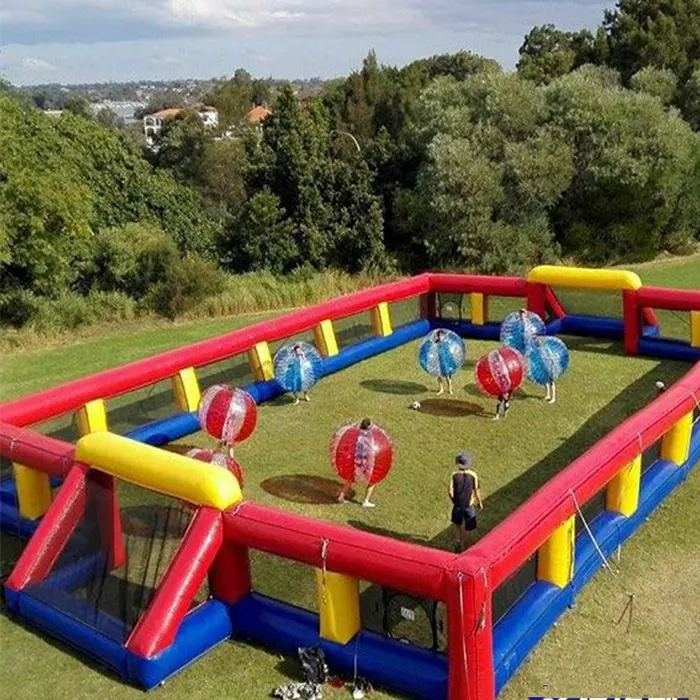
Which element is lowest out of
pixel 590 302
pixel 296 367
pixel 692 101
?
pixel 590 302

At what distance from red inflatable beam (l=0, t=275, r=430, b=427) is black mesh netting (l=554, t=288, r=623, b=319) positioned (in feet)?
9.70

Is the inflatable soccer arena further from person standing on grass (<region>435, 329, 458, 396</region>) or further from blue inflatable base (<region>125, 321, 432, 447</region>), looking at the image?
person standing on grass (<region>435, 329, 458, 396</region>)

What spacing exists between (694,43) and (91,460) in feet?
117

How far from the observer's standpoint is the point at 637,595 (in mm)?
8133

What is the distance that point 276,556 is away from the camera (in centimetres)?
743

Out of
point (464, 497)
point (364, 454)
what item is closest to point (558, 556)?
point (464, 497)

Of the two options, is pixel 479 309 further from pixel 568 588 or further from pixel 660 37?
pixel 660 37

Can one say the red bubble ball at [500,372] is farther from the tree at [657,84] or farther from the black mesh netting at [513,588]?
the tree at [657,84]

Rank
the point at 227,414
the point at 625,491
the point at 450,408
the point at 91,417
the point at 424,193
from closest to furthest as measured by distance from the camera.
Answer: the point at 625,491 → the point at 227,414 → the point at 91,417 → the point at 450,408 → the point at 424,193

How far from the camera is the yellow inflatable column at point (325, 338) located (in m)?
15.4

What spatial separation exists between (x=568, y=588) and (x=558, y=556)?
0.36 m

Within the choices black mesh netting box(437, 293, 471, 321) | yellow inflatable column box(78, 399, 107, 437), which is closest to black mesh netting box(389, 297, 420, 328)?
black mesh netting box(437, 293, 471, 321)

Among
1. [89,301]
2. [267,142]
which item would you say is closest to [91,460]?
[89,301]

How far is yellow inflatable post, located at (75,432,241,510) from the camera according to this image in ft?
24.6
